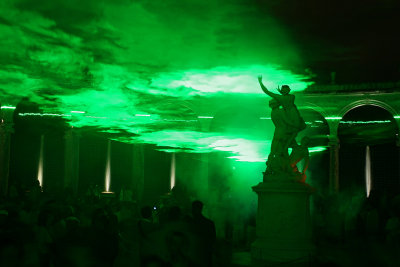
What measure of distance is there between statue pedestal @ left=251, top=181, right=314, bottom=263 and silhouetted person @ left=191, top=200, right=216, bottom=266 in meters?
3.22

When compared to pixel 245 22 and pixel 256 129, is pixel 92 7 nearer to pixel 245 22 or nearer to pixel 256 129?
pixel 245 22

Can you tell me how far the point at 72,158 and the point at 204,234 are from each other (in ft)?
65.5

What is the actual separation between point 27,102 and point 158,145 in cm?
766

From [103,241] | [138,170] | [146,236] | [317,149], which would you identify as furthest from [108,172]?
[103,241]

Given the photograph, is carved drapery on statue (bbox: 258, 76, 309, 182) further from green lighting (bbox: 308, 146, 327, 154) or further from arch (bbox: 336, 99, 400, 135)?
green lighting (bbox: 308, 146, 327, 154)

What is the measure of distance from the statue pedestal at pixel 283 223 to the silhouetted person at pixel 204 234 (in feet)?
10.6

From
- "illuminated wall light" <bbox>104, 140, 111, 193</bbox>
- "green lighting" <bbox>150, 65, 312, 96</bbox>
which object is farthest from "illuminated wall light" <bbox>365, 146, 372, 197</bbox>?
"illuminated wall light" <bbox>104, 140, 111, 193</bbox>

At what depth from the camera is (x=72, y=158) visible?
82.5ft

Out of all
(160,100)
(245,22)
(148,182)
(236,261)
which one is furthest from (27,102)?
(236,261)

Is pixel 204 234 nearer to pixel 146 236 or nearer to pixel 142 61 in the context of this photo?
pixel 146 236

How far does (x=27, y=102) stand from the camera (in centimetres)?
2300

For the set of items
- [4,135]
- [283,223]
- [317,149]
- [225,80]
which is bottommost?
[283,223]

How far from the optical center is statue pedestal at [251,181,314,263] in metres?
9.66

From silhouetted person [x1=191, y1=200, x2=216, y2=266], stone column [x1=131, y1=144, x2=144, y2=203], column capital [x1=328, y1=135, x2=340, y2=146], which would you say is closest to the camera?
silhouetted person [x1=191, y1=200, x2=216, y2=266]
